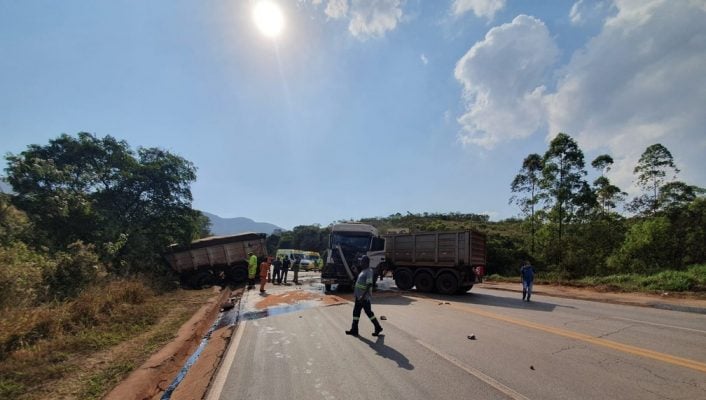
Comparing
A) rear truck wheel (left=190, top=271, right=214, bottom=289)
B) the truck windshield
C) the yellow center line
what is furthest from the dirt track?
rear truck wheel (left=190, top=271, right=214, bottom=289)

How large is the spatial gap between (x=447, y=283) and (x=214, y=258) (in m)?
12.5

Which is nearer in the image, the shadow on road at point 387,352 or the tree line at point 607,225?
the shadow on road at point 387,352

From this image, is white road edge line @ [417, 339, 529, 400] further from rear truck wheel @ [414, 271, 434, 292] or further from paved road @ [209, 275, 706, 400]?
rear truck wheel @ [414, 271, 434, 292]

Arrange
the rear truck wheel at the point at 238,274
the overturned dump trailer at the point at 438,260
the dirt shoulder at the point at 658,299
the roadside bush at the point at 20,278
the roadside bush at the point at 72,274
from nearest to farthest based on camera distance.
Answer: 1. the roadside bush at the point at 20,278
2. the roadside bush at the point at 72,274
3. the dirt shoulder at the point at 658,299
4. the overturned dump trailer at the point at 438,260
5. the rear truck wheel at the point at 238,274

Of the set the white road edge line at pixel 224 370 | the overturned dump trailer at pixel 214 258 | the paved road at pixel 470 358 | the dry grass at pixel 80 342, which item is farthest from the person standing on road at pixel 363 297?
the overturned dump trailer at pixel 214 258

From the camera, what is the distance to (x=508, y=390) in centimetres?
427

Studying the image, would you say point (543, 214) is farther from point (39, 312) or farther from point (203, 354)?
point (39, 312)

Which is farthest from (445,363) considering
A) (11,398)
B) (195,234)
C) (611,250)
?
(611,250)

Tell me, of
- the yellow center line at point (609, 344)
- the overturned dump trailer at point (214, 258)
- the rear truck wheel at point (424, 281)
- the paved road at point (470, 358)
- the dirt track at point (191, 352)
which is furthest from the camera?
the overturned dump trailer at point (214, 258)

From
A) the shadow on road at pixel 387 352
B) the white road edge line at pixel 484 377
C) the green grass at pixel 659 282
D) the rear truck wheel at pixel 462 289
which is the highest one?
the green grass at pixel 659 282

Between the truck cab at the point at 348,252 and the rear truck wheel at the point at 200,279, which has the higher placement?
the truck cab at the point at 348,252

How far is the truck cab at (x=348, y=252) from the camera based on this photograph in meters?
14.8

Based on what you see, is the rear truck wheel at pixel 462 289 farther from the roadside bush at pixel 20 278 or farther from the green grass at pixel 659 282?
the roadside bush at pixel 20 278

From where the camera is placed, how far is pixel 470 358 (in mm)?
5531
